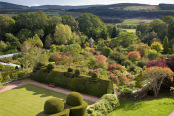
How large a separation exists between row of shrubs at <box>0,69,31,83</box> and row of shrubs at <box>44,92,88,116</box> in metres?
12.8

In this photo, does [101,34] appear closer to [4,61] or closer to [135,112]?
[4,61]

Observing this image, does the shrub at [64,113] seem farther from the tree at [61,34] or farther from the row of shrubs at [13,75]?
the tree at [61,34]

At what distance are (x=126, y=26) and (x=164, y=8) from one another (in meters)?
30.8

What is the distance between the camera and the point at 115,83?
757 inches

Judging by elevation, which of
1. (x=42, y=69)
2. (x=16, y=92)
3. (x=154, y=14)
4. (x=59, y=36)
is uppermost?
(x=154, y=14)

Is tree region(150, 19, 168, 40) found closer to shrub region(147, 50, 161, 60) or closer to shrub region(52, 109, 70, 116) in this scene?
shrub region(147, 50, 161, 60)

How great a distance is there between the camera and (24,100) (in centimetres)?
1566

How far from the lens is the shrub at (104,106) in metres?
12.6

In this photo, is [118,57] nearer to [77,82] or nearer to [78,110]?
[77,82]

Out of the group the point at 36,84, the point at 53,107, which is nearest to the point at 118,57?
the point at 36,84

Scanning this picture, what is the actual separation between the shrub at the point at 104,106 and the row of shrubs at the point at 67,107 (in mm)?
1099

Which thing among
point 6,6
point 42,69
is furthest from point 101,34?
point 6,6

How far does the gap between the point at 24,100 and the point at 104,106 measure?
8.18 meters

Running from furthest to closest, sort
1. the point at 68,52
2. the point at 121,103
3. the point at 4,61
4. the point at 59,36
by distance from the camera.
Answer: the point at 59,36 → the point at 4,61 → the point at 68,52 → the point at 121,103
